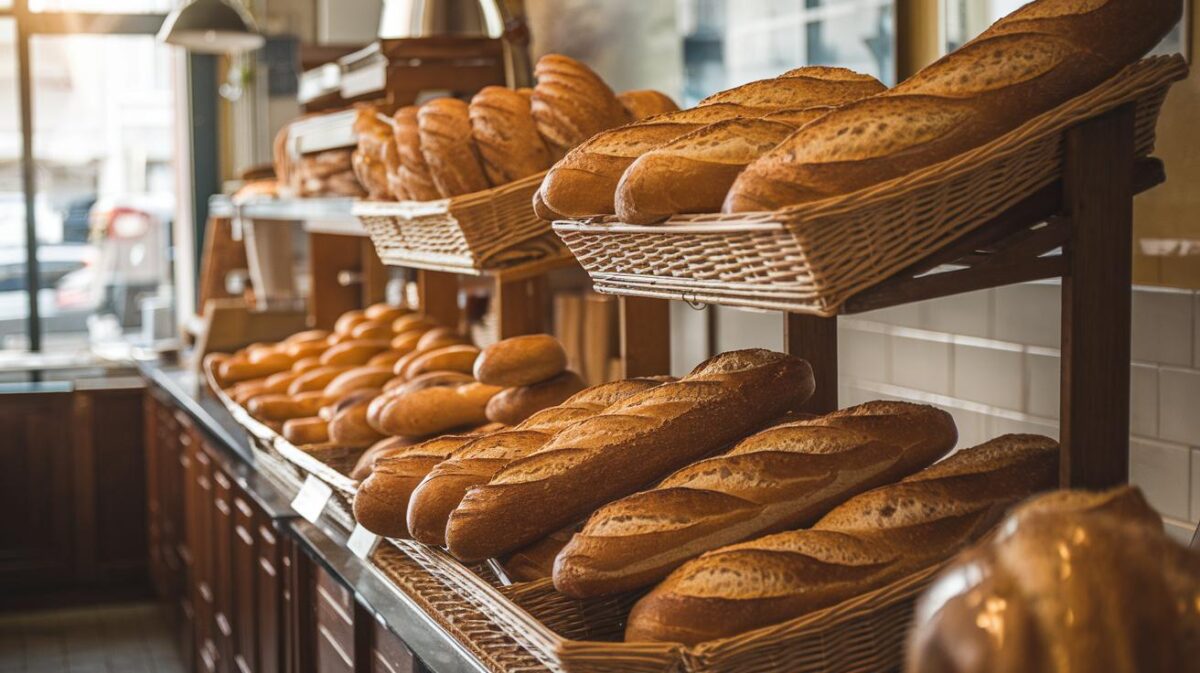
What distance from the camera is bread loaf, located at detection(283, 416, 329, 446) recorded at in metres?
2.51

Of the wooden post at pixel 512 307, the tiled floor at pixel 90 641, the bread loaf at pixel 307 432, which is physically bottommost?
the tiled floor at pixel 90 641

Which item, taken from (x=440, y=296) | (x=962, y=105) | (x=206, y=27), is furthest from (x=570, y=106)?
(x=206, y=27)

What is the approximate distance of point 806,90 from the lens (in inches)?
54.1

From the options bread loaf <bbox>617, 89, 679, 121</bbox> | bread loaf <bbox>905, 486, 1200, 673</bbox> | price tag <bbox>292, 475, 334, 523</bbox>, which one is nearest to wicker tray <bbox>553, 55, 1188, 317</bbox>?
bread loaf <bbox>905, 486, 1200, 673</bbox>

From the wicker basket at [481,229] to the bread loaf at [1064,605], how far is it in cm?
138

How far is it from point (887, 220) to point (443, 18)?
233 cm

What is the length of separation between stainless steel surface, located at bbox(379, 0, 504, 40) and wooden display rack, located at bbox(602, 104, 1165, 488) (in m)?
2.15

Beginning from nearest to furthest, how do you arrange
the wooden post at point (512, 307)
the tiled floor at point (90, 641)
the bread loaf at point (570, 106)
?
the bread loaf at point (570, 106), the wooden post at point (512, 307), the tiled floor at point (90, 641)

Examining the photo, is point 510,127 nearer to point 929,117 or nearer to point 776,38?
point 776,38

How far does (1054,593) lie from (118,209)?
6.24 m

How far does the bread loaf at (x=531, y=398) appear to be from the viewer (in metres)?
2.00

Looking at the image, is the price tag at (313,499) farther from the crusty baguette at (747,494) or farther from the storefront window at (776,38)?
the storefront window at (776,38)

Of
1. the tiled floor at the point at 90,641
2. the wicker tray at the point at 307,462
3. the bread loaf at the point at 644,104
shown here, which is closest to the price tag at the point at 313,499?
the wicker tray at the point at 307,462

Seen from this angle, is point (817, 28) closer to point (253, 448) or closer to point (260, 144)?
point (253, 448)
